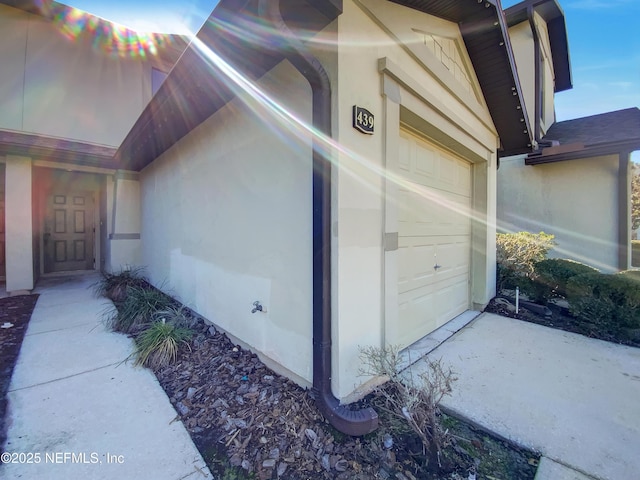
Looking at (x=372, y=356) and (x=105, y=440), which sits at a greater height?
(x=372, y=356)

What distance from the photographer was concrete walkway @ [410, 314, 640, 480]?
5.66ft

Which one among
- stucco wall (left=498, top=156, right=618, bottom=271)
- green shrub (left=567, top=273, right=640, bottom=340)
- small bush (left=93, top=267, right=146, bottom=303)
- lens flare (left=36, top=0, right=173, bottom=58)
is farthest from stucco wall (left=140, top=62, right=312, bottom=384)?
stucco wall (left=498, top=156, right=618, bottom=271)

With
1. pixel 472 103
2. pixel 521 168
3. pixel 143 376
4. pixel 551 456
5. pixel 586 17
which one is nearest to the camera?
pixel 551 456

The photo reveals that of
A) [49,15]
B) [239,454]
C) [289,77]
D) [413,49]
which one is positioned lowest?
[239,454]

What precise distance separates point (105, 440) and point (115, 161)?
243 inches

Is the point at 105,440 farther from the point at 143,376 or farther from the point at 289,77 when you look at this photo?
the point at 289,77

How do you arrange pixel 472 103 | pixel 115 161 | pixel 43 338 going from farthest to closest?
pixel 115 161
pixel 472 103
pixel 43 338

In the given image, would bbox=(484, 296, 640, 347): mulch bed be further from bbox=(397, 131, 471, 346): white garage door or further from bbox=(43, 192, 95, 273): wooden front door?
bbox=(43, 192, 95, 273): wooden front door

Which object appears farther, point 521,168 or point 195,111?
point 521,168

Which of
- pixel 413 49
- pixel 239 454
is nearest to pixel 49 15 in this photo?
pixel 413 49

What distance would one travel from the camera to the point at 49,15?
20.9ft

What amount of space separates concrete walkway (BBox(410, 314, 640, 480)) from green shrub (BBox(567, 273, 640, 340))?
0.32 meters

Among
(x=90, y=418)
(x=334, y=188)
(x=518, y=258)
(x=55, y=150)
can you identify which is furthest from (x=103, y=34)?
(x=518, y=258)

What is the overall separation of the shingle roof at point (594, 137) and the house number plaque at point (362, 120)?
574 cm
